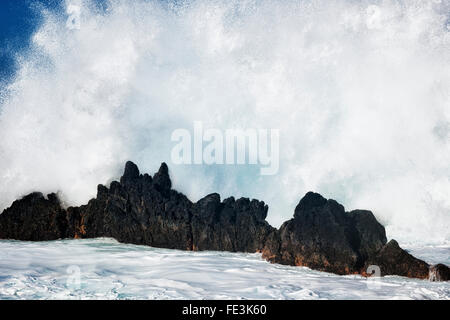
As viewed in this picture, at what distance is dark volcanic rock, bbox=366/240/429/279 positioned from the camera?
16.8 metres

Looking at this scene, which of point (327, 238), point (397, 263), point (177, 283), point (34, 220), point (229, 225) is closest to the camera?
point (177, 283)

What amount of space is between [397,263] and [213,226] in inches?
642

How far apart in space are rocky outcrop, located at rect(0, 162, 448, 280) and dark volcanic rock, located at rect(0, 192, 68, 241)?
0.10 meters

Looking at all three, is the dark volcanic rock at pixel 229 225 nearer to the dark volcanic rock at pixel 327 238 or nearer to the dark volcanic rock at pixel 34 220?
the dark volcanic rock at pixel 327 238

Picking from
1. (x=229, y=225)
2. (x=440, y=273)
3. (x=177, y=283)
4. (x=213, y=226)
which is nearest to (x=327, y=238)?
(x=440, y=273)

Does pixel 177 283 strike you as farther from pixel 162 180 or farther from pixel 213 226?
pixel 162 180

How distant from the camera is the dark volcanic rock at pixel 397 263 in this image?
16766 millimetres

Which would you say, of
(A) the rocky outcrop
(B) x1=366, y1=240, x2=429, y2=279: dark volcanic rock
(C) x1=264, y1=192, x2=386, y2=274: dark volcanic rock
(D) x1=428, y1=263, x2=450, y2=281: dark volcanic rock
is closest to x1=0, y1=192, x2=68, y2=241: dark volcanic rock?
(A) the rocky outcrop

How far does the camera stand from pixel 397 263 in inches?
688

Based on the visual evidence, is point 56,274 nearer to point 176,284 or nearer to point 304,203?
point 176,284

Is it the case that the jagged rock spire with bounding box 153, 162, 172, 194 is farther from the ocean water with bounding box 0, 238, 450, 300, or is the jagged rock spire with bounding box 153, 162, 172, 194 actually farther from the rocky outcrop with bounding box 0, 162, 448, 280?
the ocean water with bounding box 0, 238, 450, 300
